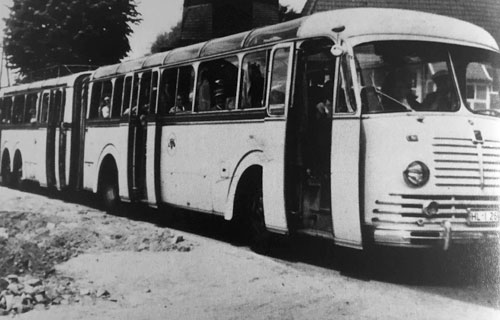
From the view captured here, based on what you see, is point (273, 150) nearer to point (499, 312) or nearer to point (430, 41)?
point (430, 41)

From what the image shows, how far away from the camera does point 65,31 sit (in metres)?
18.1

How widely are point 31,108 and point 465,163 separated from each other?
14506 millimetres

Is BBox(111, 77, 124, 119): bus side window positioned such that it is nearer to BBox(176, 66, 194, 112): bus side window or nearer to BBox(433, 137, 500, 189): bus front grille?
BBox(176, 66, 194, 112): bus side window

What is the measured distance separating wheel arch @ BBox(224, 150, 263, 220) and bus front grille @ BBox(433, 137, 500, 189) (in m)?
2.65

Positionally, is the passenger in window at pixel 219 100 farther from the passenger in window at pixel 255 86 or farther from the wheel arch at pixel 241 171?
the wheel arch at pixel 241 171

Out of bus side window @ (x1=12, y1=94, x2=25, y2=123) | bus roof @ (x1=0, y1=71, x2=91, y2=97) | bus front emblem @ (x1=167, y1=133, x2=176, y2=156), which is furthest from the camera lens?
bus side window @ (x1=12, y1=94, x2=25, y2=123)

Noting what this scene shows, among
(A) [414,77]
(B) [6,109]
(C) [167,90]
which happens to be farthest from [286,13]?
(A) [414,77]

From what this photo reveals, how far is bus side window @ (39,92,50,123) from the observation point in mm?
17066

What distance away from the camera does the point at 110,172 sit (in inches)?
543

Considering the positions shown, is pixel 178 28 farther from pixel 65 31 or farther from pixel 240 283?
pixel 240 283

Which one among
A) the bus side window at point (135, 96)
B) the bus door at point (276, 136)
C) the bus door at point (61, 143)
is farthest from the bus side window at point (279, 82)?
the bus door at point (61, 143)

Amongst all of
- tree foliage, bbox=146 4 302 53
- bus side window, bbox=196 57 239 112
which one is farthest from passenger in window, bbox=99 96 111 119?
tree foliage, bbox=146 4 302 53

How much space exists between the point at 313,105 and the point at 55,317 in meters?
4.07

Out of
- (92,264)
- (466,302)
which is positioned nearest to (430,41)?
(466,302)
